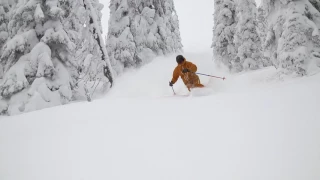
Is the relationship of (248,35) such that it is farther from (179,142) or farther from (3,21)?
(3,21)

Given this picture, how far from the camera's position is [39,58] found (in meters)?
10.7

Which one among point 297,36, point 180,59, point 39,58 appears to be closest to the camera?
point 180,59

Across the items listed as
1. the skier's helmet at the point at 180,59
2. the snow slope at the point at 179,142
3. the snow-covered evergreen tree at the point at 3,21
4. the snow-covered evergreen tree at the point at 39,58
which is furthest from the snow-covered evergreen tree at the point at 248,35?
the snow-covered evergreen tree at the point at 3,21

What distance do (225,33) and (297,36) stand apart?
41.8 ft

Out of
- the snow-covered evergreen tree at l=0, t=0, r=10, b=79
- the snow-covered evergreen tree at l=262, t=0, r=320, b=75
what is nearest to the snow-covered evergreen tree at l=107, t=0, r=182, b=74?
the snow-covered evergreen tree at l=0, t=0, r=10, b=79

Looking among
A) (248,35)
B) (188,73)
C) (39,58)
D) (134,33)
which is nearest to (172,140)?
(188,73)

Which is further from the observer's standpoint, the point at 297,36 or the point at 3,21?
the point at 3,21

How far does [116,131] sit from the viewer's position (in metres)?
3.49

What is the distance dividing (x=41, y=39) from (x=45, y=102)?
3172mm

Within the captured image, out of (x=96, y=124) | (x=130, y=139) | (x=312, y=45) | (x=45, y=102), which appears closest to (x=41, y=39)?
(x=45, y=102)

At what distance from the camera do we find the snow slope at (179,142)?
215cm

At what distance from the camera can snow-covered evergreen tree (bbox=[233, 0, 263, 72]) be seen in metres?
19.0

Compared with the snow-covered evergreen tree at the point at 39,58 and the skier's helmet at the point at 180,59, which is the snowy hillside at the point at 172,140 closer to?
the skier's helmet at the point at 180,59

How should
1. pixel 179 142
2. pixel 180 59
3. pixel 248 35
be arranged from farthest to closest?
pixel 248 35, pixel 180 59, pixel 179 142
